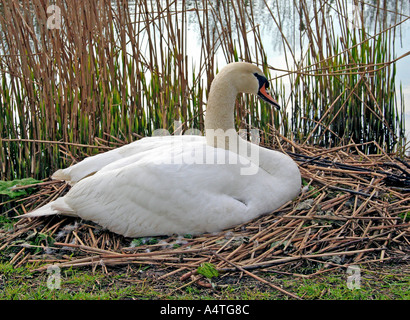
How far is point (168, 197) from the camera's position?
3.88m

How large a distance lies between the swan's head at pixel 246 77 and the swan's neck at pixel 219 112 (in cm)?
7

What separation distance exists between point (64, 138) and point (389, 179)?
334 cm

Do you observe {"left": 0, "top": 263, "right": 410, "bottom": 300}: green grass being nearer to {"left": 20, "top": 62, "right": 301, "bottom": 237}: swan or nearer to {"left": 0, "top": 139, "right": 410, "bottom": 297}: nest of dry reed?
{"left": 0, "top": 139, "right": 410, "bottom": 297}: nest of dry reed

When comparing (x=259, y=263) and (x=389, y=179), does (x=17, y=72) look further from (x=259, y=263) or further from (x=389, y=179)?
(x=389, y=179)

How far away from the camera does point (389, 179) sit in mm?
4562

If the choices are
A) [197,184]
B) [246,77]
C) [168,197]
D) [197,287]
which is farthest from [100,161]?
[197,287]

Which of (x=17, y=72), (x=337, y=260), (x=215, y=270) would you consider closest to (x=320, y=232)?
(x=337, y=260)

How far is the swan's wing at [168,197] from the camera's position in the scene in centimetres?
388

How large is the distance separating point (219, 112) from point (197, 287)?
1.60 meters

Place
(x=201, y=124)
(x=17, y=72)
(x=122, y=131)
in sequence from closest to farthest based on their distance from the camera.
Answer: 1. (x=17, y=72)
2. (x=122, y=131)
3. (x=201, y=124)

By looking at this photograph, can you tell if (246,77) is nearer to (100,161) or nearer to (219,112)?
(219,112)

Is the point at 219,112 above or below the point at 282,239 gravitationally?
above

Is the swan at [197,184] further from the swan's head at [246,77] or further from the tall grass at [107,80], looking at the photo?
the tall grass at [107,80]

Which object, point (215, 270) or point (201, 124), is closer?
point (215, 270)
